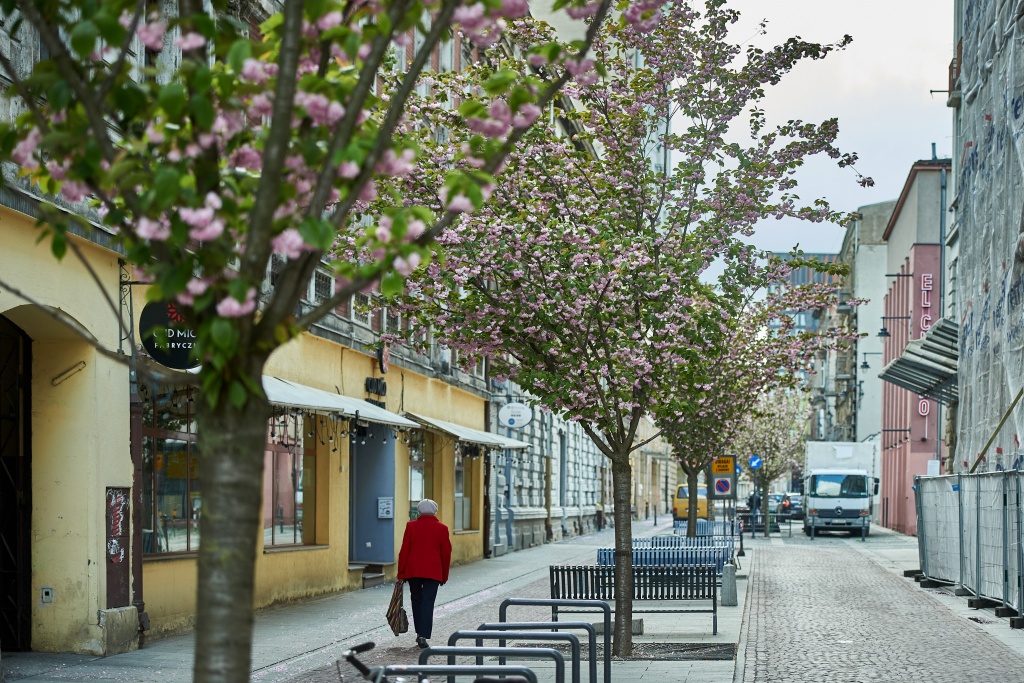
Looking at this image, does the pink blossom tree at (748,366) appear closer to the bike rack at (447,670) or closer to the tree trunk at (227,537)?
the bike rack at (447,670)

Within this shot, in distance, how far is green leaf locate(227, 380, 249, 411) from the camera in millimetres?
4730

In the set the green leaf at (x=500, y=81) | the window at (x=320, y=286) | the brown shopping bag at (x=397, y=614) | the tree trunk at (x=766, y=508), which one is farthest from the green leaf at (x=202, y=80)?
the tree trunk at (x=766, y=508)

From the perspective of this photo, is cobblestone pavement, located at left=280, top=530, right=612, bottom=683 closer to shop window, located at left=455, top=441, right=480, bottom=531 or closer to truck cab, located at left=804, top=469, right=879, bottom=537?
shop window, located at left=455, top=441, right=480, bottom=531

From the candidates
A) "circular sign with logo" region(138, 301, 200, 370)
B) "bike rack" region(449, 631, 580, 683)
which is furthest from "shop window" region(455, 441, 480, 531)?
"bike rack" region(449, 631, 580, 683)

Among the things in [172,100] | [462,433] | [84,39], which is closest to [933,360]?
[462,433]

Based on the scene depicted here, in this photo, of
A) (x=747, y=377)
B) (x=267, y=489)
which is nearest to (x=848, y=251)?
(x=747, y=377)

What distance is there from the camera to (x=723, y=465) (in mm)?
38656

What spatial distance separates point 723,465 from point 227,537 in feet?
114

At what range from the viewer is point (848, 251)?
95062mm

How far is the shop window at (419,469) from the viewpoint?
1176 inches

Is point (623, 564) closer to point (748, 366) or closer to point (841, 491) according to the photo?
point (748, 366)

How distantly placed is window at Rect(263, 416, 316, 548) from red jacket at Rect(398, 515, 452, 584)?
19.4 ft

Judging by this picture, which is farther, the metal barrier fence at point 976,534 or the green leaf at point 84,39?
the metal barrier fence at point 976,534

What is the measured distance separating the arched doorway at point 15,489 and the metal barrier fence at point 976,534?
1148cm
